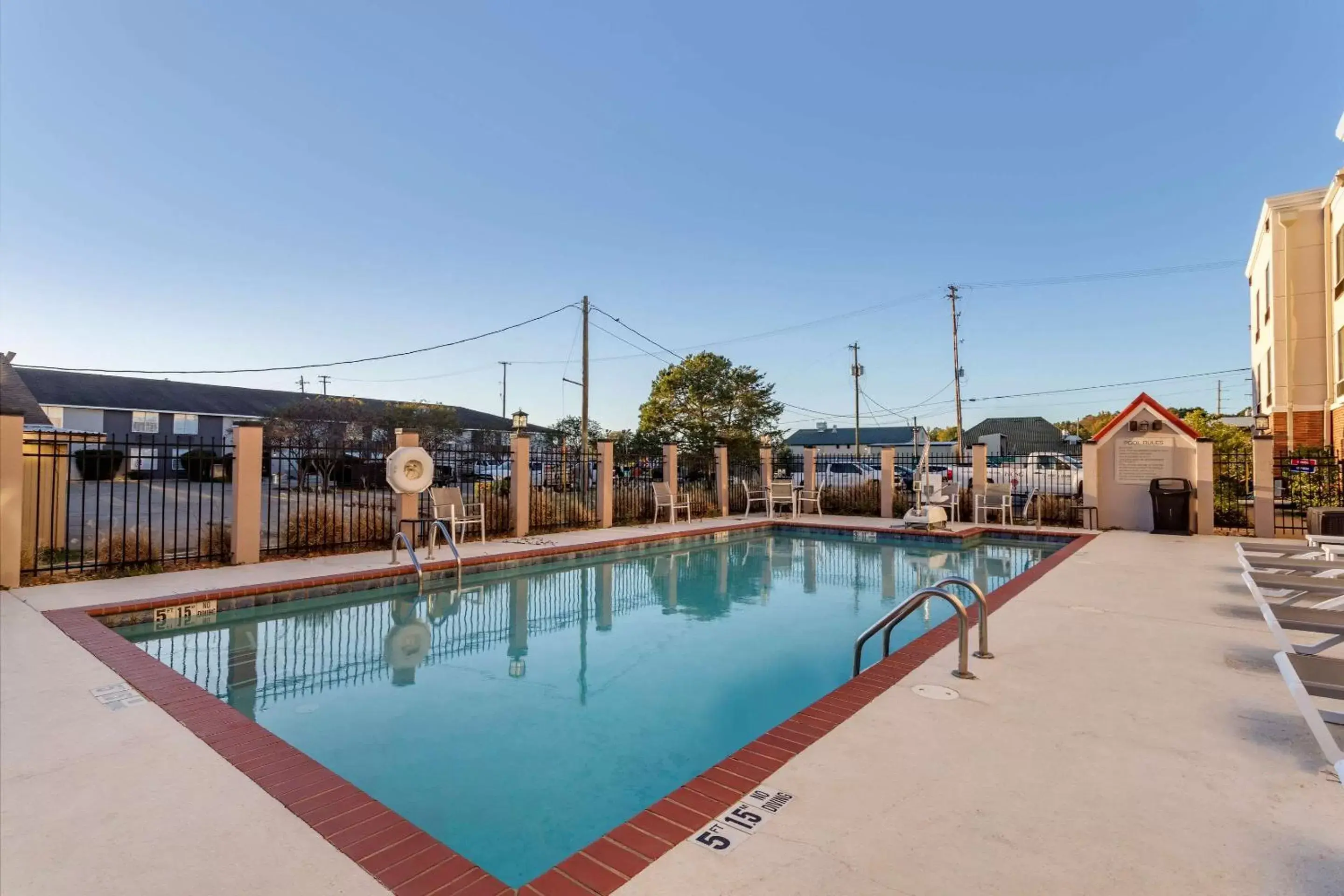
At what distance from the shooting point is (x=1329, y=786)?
96.5 inches

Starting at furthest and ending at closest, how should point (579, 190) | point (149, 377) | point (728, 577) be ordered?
point (149, 377) < point (579, 190) < point (728, 577)

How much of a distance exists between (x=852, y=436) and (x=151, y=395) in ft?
167

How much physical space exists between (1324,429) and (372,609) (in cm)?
2166

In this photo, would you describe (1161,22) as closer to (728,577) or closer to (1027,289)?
(728,577)

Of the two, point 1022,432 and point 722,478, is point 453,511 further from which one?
point 1022,432

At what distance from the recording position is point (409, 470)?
8562mm

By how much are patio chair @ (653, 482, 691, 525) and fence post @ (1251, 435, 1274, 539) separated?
33.1 feet

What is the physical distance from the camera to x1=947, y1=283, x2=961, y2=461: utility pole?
95.9 ft

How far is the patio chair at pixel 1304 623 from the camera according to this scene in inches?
96.1

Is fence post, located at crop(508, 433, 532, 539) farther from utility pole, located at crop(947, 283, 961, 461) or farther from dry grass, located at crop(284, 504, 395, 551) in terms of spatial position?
utility pole, located at crop(947, 283, 961, 461)

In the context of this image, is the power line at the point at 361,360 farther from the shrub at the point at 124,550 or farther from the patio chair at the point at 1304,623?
the patio chair at the point at 1304,623

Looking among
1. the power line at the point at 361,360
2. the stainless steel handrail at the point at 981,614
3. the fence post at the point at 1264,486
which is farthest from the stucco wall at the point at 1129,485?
the power line at the point at 361,360

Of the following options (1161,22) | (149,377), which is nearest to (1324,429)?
(1161,22)

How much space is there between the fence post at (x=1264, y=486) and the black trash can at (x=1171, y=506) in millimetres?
919
